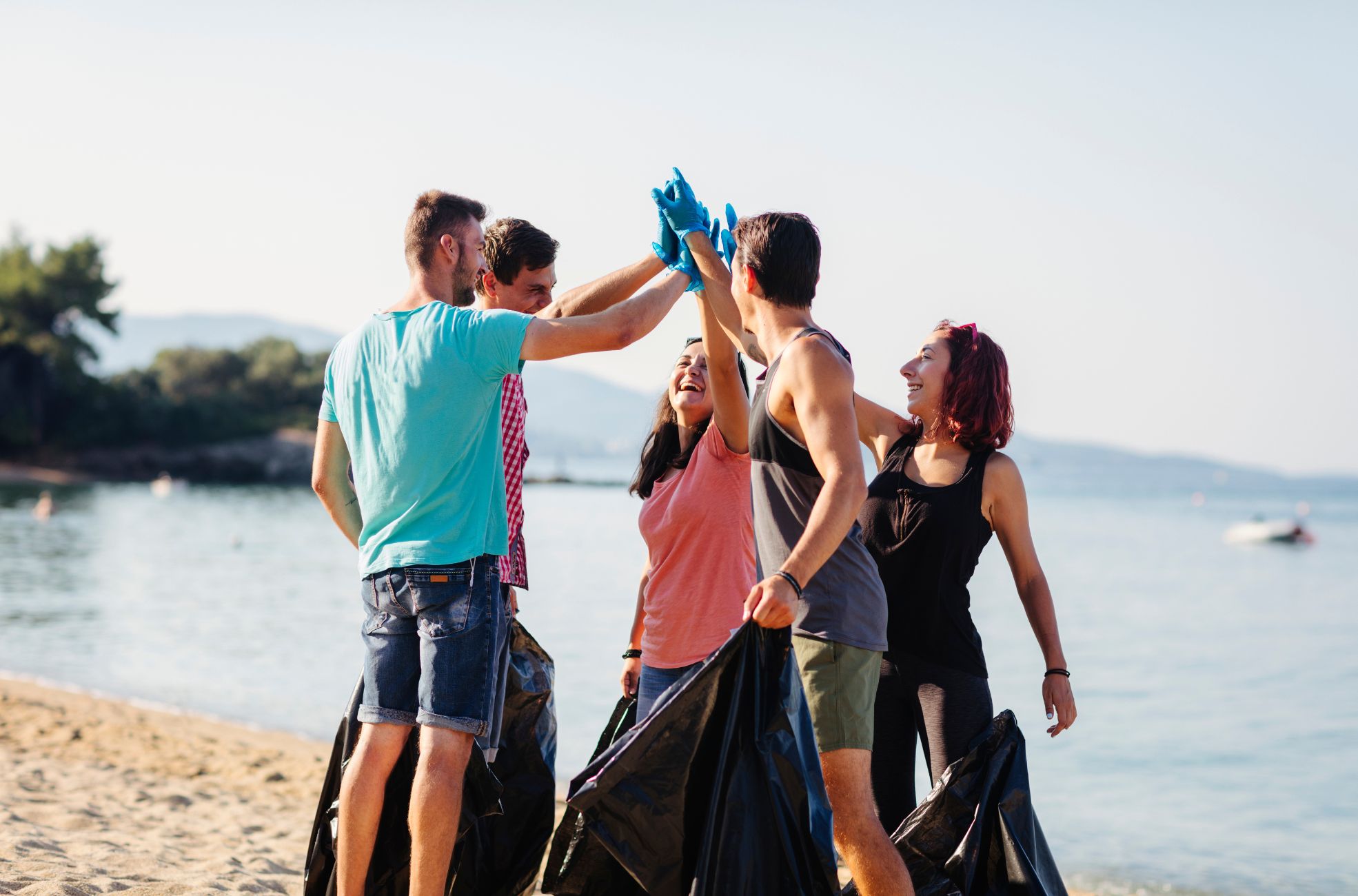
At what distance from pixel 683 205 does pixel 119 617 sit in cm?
1455

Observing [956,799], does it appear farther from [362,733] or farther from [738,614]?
[362,733]

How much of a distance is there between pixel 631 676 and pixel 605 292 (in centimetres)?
126

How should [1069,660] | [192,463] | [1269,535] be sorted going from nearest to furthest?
[1069,660]
[1269,535]
[192,463]

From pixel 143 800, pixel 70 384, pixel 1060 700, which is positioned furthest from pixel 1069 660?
pixel 70 384

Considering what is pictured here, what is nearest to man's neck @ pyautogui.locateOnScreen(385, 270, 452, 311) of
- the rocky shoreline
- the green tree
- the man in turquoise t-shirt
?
the man in turquoise t-shirt

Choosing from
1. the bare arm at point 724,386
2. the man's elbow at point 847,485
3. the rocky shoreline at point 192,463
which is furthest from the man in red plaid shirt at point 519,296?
the rocky shoreline at point 192,463

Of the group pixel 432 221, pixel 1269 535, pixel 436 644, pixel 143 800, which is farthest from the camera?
pixel 1269 535

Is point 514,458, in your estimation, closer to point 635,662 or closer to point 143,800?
point 635,662

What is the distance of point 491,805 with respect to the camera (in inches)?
122

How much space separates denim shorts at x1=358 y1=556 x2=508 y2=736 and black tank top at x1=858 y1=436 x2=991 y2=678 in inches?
43.4

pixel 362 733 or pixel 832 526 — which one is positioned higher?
pixel 832 526

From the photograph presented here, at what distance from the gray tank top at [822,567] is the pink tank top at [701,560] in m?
0.45

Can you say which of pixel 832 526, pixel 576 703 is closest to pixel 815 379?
pixel 832 526

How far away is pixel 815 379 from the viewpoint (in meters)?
2.66
